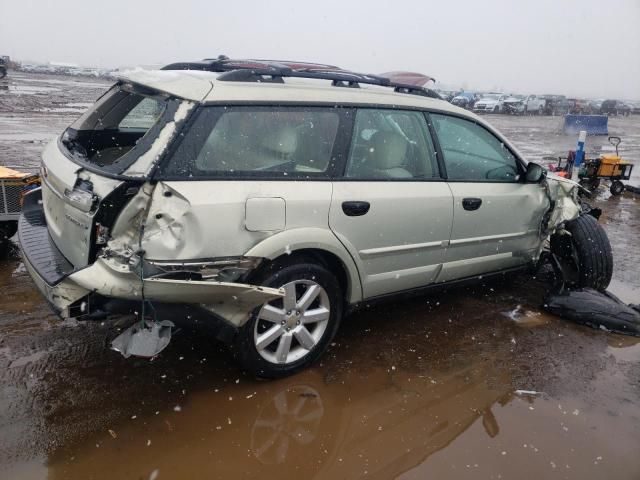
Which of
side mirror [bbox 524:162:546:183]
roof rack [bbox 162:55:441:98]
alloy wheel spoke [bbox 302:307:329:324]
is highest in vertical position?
roof rack [bbox 162:55:441:98]

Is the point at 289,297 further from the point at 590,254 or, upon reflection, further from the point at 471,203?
the point at 590,254

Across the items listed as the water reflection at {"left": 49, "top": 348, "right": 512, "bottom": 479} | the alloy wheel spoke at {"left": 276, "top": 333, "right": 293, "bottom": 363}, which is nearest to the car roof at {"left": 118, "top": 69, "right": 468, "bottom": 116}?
the alloy wheel spoke at {"left": 276, "top": 333, "right": 293, "bottom": 363}

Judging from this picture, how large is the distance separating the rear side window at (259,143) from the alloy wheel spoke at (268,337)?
36.5 inches

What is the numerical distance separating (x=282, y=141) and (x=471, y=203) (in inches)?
62.8

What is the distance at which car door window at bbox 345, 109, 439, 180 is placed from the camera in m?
3.42

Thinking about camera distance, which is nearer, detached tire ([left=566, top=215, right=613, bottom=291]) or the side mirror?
the side mirror

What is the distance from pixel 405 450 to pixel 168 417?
130 centimetres

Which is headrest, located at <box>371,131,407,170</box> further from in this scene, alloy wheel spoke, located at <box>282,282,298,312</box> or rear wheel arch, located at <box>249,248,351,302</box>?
alloy wheel spoke, located at <box>282,282,298,312</box>

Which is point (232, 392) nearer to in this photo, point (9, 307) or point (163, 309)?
point (163, 309)

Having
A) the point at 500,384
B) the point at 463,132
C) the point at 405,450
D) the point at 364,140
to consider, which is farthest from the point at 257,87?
the point at 500,384

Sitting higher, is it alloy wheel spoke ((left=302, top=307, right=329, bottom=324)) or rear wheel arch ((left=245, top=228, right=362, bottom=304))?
rear wheel arch ((left=245, top=228, right=362, bottom=304))

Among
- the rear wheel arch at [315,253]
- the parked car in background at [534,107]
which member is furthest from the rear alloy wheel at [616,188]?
the parked car in background at [534,107]

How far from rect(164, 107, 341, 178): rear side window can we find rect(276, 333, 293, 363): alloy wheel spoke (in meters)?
0.99

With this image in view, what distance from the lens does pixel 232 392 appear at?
313cm
